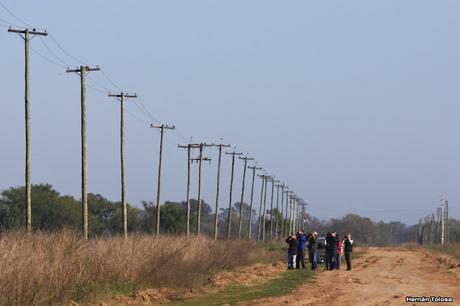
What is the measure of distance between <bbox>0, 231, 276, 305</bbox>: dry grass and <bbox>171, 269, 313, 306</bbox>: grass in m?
1.61

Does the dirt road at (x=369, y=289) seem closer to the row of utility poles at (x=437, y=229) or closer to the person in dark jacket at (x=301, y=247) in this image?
the person in dark jacket at (x=301, y=247)

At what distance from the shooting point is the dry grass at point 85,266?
20.1 meters

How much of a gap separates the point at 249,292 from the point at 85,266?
6458 millimetres

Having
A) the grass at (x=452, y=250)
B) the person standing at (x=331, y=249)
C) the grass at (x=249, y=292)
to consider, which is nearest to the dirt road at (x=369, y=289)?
the grass at (x=249, y=292)

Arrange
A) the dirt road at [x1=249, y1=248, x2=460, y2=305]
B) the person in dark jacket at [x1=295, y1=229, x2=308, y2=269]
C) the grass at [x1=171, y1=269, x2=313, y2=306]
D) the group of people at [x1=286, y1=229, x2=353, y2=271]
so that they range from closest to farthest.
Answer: the dirt road at [x1=249, y1=248, x2=460, y2=305], the grass at [x1=171, y1=269, x2=313, y2=306], the group of people at [x1=286, y1=229, x2=353, y2=271], the person in dark jacket at [x1=295, y1=229, x2=308, y2=269]

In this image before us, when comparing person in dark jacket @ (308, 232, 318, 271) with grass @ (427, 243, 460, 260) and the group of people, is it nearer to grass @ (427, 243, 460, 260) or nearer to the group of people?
the group of people

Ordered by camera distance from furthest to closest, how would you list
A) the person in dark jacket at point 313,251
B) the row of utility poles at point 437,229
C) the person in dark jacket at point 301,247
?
the row of utility poles at point 437,229 < the person in dark jacket at point 301,247 < the person in dark jacket at point 313,251

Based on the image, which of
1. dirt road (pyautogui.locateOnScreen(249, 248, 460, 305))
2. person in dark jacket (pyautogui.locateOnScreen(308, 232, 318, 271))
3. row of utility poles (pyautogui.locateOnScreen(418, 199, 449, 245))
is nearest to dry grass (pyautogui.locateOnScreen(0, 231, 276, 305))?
dirt road (pyautogui.locateOnScreen(249, 248, 460, 305))

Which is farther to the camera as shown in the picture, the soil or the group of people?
the group of people

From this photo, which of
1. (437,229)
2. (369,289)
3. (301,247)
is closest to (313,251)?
(301,247)

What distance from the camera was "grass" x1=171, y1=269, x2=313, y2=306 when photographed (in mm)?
25719

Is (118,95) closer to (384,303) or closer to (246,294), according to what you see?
(246,294)

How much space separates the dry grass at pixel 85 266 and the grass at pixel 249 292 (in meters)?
1.61

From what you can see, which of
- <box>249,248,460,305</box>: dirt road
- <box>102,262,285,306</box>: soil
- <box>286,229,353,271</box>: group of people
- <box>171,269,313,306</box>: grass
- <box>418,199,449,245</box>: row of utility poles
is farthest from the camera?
<box>418,199,449,245</box>: row of utility poles
